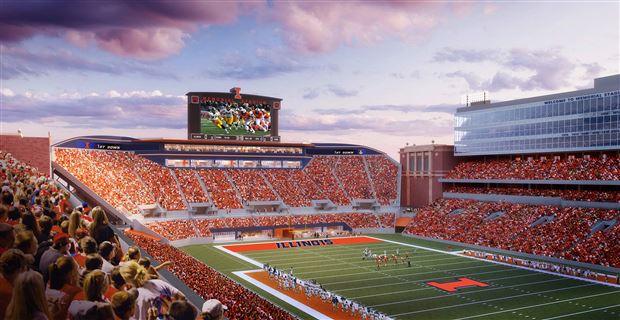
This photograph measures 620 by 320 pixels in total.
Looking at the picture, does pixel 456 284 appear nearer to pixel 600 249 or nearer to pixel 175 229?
pixel 600 249

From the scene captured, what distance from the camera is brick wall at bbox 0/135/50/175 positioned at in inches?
1718

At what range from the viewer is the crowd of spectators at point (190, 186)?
53000 millimetres

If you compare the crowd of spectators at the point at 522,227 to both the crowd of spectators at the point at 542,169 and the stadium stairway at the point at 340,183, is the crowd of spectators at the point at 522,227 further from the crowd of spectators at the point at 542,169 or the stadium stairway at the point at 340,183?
the stadium stairway at the point at 340,183

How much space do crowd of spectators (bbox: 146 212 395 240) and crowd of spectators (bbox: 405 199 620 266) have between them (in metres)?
4.65

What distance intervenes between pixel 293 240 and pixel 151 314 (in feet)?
141

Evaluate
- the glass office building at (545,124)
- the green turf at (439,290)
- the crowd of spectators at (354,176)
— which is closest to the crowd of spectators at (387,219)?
the crowd of spectators at (354,176)

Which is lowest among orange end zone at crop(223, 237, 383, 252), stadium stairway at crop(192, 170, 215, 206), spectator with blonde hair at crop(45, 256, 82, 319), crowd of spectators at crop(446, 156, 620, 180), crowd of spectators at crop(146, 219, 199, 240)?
orange end zone at crop(223, 237, 383, 252)

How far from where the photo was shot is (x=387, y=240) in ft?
162

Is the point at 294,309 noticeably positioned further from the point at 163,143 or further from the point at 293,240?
the point at 163,143

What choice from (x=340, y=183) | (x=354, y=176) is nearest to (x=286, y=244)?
(x=340, y=183)

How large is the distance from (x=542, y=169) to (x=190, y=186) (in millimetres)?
37762

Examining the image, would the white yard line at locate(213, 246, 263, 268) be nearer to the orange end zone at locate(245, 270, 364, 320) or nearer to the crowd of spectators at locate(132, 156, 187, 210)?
the orange end zone at locate(245, 270, 364, 320)

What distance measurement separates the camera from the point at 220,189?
55.8 m

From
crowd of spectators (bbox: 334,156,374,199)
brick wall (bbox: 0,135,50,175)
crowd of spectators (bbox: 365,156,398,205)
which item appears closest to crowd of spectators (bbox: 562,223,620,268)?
crowd of spectators (bbox: 365,156,398,205)
